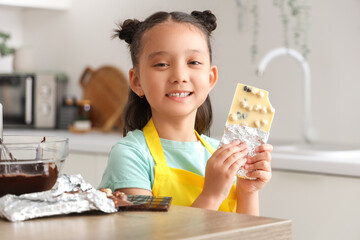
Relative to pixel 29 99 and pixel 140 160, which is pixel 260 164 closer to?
pixel 140 160

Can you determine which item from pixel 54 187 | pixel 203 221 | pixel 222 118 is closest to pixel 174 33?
pixel 54 187

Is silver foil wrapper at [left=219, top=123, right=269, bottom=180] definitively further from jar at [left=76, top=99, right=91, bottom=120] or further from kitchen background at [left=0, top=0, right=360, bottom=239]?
jar at [left=76, top=99, right=91, bottom=120]

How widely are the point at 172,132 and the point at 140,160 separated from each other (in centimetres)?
12

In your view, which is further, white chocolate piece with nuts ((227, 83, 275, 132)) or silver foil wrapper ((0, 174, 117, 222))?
white chocolate piece with nuts ((227, 83, 275, 132))

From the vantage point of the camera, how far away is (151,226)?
0.78m

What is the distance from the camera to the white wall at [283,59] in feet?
8.51

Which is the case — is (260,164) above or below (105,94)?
below

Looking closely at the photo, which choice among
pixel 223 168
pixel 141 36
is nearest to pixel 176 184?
pixel 223 168

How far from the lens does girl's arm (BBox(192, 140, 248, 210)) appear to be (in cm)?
114

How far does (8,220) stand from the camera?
827 millimetres

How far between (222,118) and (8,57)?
1698mm

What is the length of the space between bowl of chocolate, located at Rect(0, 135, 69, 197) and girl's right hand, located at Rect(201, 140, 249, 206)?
32cm

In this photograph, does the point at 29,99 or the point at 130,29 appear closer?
the point at 130,29

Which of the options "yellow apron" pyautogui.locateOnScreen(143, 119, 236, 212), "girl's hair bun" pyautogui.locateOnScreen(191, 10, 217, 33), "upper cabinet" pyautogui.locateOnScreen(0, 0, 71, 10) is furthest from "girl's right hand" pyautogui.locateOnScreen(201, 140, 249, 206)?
"upper cabinet" pyautogui.locateOnScreen(0, 0, 71, 10)
